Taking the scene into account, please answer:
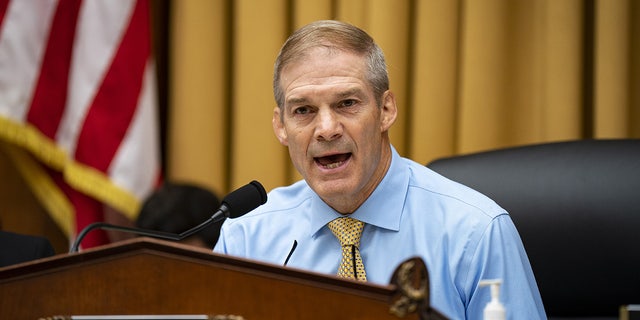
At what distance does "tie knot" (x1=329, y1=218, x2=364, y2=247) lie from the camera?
1.91m

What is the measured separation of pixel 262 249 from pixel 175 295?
0.83m

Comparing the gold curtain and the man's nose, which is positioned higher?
the gold curtain

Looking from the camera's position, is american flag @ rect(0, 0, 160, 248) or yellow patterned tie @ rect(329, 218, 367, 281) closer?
yellow patterned tie @ rect(329, 218, 367, 281)

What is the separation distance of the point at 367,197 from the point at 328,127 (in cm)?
22

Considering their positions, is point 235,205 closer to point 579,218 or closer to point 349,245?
point 349,245

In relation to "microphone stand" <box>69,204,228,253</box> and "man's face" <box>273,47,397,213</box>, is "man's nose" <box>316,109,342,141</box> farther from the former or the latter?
"microphone stand" <box>69,204,228,253</box>

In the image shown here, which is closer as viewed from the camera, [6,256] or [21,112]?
[6,256]

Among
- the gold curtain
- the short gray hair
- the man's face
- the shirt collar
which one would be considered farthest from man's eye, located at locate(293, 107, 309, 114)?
the gold curtain

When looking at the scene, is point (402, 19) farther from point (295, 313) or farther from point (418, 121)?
point (295, 313)

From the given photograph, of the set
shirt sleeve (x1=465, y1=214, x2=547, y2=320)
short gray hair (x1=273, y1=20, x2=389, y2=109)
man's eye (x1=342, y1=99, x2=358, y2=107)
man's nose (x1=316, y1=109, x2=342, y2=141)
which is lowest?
shirt sleeve (x1=465, y1=214, x2=547, y2=320)

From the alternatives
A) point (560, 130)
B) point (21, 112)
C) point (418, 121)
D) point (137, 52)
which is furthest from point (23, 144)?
point (560, 130)

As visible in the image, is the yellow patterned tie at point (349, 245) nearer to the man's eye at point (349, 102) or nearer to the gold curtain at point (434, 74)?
the man's eye at point (349, 102)

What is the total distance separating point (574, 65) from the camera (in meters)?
2.97

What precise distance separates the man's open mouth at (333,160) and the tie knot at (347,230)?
13cm
